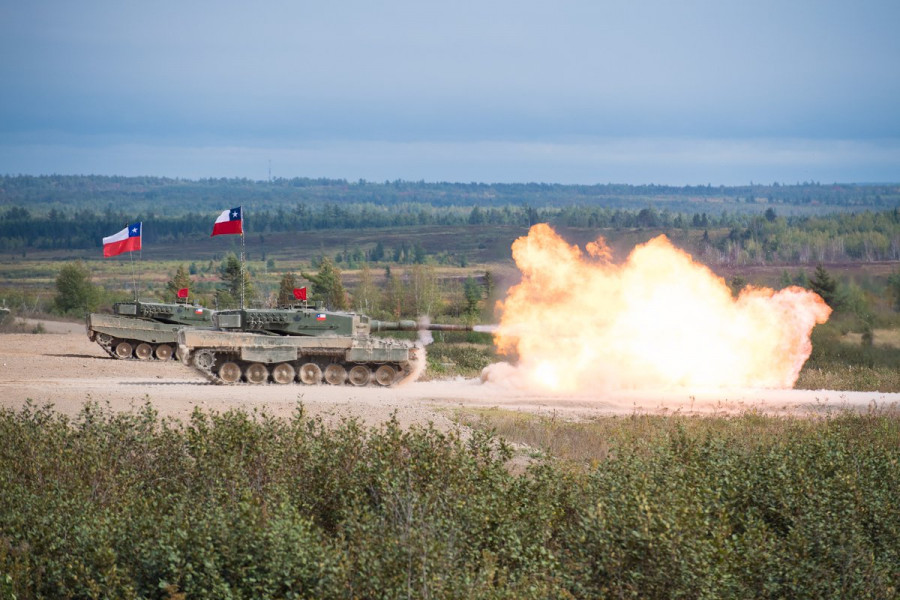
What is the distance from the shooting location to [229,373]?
3431 centimetres

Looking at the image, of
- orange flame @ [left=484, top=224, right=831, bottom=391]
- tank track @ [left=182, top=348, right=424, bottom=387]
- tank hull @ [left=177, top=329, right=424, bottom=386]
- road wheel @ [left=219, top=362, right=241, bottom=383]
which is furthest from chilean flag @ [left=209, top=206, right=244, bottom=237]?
orange flame @ [left=484, top=224, right=831, bottom=391]

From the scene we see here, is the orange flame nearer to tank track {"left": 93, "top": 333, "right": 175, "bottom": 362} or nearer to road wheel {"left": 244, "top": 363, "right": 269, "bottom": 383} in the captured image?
road wheel {"left": 244, "top": 363, "right": 269, "bottom": 383}

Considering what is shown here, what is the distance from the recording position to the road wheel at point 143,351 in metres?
41.3

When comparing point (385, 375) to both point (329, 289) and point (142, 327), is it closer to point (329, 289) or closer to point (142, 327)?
point (142, 327)

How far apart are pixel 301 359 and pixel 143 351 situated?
9421mm

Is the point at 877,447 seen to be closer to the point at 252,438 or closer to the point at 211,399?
the point at 252,438

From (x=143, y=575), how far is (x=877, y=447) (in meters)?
12.4

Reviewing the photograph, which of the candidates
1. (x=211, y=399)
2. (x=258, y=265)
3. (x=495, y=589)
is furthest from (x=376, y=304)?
(x=258, y=265)

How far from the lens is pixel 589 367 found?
33.6 m

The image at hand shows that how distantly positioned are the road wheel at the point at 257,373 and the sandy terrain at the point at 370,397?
3.71 feet

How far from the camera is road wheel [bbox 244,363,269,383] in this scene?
34312mm

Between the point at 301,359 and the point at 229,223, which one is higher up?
the point at 229,223

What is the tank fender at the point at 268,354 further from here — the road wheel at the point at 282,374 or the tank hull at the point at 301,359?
the road wheel at the point at 282,374

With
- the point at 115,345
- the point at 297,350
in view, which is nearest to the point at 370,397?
the point at 297,350
